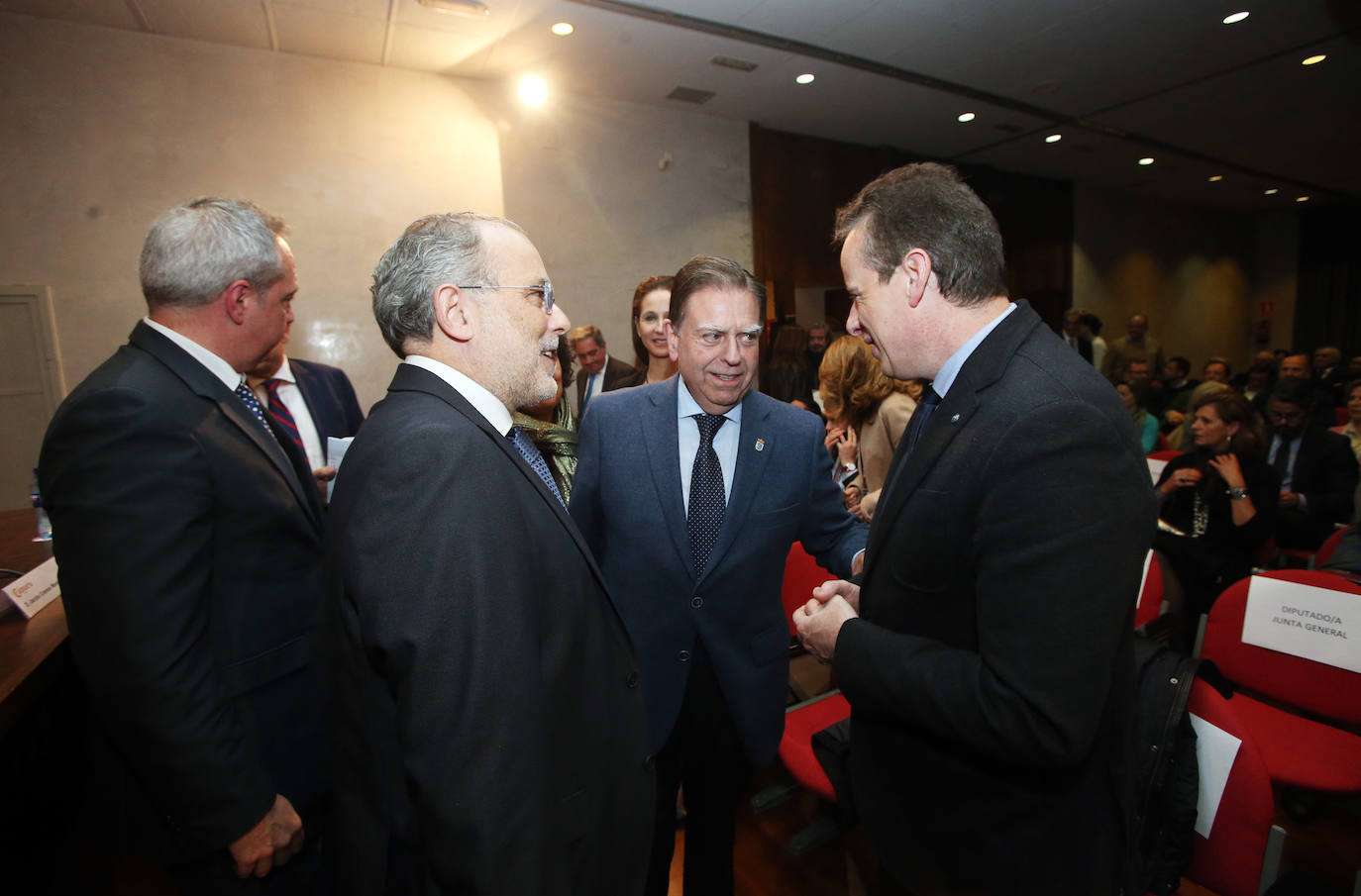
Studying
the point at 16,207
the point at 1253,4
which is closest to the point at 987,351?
the point at 16,207

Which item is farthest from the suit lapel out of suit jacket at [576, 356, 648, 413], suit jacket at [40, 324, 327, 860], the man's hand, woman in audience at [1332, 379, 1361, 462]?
woman in audience at [1332, 379, 1361, 462]

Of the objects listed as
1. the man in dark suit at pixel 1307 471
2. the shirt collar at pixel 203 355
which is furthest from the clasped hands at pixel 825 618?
the man in dark suit at pixel 1307 471

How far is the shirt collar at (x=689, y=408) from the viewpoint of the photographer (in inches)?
67.2

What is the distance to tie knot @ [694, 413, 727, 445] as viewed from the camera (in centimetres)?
169

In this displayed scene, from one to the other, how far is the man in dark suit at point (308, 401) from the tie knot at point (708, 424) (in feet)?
6.54

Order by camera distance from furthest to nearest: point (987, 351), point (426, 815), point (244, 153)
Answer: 1. point (244, 153)
2. point (987, 351)
3. point (426, 815)

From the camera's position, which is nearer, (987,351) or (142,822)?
(987,351)

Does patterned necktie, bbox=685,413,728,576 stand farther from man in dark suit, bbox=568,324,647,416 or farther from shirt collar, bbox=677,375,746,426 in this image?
man in dark suit, bbox=568,324,647,416

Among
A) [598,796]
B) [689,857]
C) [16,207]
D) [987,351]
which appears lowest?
[689,857]

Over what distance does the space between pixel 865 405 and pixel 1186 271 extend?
47.7ft

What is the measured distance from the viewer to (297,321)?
5066 mm

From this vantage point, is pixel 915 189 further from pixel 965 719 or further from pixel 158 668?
pixel 158 668

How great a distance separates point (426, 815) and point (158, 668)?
2.12 ft

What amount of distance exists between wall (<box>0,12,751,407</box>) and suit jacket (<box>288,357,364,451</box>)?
235 cm
